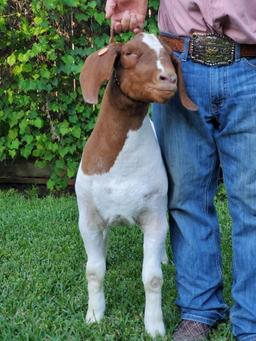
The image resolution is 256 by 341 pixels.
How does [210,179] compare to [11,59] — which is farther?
[11,59]

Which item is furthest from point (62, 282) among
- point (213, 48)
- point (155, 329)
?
point (213, 48)

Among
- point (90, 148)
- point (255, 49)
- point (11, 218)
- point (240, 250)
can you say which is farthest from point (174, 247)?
point (11, 218)

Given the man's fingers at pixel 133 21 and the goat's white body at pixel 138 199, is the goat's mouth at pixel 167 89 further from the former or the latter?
the man's fingers at pixel 133 21

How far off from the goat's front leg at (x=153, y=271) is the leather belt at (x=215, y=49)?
0.80m

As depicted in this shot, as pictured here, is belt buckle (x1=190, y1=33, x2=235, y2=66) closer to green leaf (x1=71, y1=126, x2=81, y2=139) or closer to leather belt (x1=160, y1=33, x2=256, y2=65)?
leather belt (x1=160, y1=33, x2=256, y2=65)

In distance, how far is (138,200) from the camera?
10.5 ft

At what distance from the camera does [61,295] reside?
12.6 feet

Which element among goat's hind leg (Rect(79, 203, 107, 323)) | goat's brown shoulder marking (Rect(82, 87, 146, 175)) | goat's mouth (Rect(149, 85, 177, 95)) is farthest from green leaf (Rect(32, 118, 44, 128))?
goat's mouth (Rect(149, 85, 177, 95))

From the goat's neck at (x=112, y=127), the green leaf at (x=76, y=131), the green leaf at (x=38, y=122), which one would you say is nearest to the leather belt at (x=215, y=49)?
the goat's neck at (x=112, y=127)

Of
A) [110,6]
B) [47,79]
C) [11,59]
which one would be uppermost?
[110,6]

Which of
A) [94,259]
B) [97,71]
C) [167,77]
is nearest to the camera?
[167,77]

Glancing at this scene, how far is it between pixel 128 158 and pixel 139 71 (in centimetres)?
45

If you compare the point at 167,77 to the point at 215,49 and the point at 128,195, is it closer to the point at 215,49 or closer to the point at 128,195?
the point at 215,49

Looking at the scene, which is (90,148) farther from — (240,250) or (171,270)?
(171,270)
